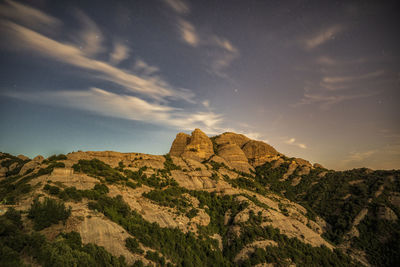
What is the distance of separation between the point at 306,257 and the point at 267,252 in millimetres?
9002

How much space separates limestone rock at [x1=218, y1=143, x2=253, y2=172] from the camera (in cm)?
9006

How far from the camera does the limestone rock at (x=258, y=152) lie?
10431 centimetres

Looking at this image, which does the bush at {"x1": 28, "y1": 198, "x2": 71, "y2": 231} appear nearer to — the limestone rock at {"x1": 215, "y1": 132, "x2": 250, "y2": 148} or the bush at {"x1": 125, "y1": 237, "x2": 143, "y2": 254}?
the bush at {"x1": 125, "y1": 237, "x2": 143, "y2": 254}

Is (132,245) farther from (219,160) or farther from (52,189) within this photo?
(219,160)

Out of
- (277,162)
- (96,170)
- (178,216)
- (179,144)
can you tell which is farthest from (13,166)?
(277,162)

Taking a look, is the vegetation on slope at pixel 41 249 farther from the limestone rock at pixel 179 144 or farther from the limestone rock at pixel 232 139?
the limestone rock at pixel 232 139

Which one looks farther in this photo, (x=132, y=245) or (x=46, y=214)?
(x=132, y=245)

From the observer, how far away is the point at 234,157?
9262cm

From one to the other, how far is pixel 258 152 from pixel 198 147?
41069mm

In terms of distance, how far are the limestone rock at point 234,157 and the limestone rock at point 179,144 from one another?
61.9ft

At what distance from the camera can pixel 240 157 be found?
94062 mm

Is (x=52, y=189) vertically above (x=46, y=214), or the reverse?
(x=52, y=189)

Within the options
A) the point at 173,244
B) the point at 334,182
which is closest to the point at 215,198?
the point at 173,244

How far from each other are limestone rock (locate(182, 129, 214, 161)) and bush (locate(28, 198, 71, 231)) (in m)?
61.5
